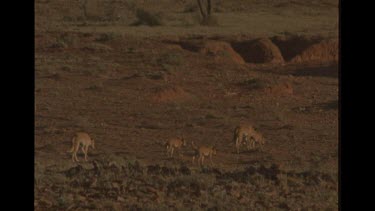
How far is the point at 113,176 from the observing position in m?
6.90

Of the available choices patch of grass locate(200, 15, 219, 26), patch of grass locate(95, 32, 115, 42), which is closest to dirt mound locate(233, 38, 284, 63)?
patch of grass locate(95, 32, 115, 42)

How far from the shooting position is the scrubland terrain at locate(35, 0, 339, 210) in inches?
259

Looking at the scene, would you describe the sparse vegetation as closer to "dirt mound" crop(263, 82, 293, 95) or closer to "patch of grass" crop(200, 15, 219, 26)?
"dirt mound" crop(263, 82, 293, 95)

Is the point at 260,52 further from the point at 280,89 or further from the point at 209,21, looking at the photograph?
the point at 209,21

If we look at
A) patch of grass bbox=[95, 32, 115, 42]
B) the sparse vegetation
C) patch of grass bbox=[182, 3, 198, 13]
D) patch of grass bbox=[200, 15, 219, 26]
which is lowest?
the sparse vegetation

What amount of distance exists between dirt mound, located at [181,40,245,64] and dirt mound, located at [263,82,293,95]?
3008 millimetres

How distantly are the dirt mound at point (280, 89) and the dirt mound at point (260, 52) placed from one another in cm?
337

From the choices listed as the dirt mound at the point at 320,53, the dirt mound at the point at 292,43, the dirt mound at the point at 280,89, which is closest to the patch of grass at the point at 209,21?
the dirt mound at the point at 292,43

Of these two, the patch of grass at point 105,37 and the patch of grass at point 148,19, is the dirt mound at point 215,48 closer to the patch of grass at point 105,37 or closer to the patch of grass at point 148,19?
the patch of grass at point 105,37

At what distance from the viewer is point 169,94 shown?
39.9 feet

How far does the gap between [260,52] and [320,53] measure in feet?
4.10

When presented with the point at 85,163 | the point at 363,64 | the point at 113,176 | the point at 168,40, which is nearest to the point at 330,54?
the point at 168,40

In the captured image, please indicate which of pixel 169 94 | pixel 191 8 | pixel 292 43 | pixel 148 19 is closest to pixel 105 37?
pixel 292 43
